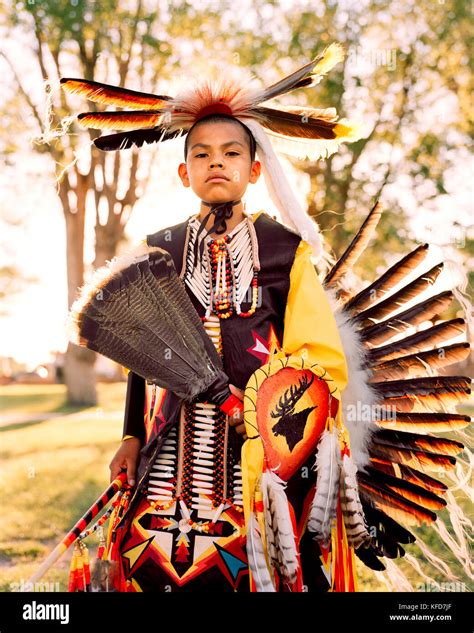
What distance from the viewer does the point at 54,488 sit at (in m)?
7.95

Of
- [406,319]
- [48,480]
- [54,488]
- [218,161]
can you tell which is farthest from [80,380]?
[218,161]

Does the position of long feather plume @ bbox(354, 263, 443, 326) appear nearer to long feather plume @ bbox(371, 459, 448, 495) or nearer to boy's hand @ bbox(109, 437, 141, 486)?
long feather plume @ bbox(371, 459, 448, 495)

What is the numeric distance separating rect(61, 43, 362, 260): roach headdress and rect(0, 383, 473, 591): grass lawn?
1.64 metres

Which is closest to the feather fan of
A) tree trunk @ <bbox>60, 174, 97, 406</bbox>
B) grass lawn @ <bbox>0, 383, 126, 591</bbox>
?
grass lawn @ <bbox>0, 383, 126, 591</bbox>

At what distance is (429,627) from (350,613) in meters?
0.42

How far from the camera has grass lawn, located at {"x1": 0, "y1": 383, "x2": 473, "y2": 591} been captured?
15.9 feet

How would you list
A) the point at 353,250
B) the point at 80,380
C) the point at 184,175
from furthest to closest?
the point at 80,380 → the point at 353,250 → the point at 184,175

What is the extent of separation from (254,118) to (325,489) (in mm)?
1364

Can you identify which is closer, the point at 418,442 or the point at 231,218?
the point at 231,218

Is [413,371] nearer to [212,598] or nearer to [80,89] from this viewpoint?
[212,598]

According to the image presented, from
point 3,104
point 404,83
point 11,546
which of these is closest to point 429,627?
point 11,546

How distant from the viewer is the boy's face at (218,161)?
261 cm

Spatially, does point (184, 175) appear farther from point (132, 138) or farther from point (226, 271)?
point (226, 271)

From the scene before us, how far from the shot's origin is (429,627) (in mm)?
2924
